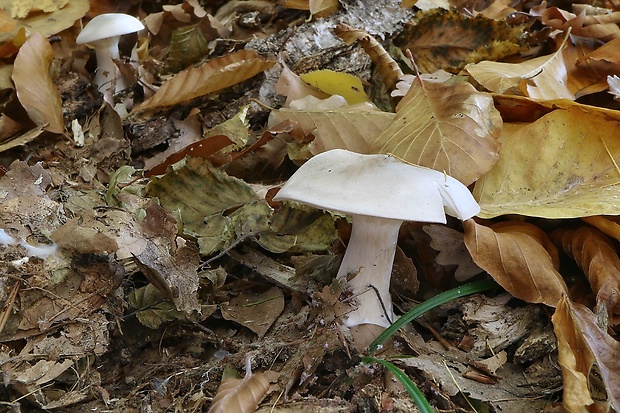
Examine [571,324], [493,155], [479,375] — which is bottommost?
[479,375]

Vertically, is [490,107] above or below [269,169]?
above

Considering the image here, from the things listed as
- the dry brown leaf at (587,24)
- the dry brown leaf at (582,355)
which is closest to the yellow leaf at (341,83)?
the dry brown leaf at (587,24)

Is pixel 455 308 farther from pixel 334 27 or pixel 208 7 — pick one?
pixel 208 7

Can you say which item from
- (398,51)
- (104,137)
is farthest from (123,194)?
(398,51)

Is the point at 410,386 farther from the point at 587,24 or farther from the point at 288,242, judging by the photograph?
the point at 587,24

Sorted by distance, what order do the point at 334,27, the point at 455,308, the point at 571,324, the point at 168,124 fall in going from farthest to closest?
the point at 334,27, the point at 168,124, the point at 455,308, the point at 571,324

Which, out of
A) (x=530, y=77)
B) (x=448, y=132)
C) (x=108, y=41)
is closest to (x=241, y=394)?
(x=448, y=132)

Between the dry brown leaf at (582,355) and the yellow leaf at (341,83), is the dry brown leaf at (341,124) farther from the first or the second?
the dry brown leaf at (582,355)
